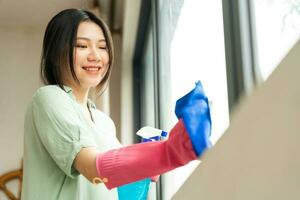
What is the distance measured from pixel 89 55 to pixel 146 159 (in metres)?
0.46

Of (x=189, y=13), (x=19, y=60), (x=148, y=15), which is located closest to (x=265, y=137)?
(x=189, y=13)

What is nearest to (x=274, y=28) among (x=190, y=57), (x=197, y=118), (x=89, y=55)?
(x=197, y=118)

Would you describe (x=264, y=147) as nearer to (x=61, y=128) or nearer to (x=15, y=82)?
(x=61, y=128)

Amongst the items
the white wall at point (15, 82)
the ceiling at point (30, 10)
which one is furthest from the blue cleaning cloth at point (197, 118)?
the white wall at point (15, 82)

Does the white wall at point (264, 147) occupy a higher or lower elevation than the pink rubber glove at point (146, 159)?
higher

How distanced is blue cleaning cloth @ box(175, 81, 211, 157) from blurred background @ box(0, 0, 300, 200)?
7 cm

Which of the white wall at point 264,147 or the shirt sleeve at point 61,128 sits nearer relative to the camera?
the white wall at point 264,147

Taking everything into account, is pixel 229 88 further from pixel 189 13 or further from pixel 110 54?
pixel 189 13

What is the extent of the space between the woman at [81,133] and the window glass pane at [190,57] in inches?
3.2

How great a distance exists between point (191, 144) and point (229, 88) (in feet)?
0.60

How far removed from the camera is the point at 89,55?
103cm

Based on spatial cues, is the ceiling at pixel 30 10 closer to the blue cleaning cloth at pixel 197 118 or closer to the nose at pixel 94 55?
the nose at pixel 94 55

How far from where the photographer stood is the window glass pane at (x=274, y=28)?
0.62m

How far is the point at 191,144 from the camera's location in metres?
0.58
